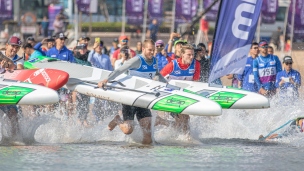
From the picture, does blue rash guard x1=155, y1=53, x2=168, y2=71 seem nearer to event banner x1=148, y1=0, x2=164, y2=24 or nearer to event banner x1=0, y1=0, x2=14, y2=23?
event banner x1=0, y1=0, x2=14, y2=23

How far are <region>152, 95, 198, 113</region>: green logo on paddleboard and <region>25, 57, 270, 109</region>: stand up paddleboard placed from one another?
605 millimetres

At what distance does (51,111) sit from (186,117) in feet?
11.5

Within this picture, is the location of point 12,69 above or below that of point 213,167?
above

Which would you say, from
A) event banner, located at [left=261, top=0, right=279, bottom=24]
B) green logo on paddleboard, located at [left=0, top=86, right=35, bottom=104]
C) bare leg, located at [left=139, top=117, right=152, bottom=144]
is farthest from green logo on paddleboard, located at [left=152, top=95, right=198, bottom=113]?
event banner, located at [left=261, top=0, right=279, bottom=24]

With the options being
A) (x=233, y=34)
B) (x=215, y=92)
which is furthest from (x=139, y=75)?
(x=233, y=34)

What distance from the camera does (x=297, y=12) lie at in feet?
84.9

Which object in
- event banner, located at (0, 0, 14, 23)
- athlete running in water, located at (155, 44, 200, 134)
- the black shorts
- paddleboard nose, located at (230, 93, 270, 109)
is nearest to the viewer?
the black shorts

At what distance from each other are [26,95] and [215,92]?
120 inches

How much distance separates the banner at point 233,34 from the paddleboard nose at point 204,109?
179 centimetres

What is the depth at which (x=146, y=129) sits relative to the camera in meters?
12.8

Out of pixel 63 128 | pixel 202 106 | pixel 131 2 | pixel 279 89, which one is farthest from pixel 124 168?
pixel 131 2

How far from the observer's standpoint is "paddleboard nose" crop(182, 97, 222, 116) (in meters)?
12.4

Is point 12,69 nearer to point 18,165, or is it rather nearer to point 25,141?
point 25,141

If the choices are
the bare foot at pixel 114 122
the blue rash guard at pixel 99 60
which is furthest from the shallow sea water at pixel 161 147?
the blue rash guard at pixel 99 60
